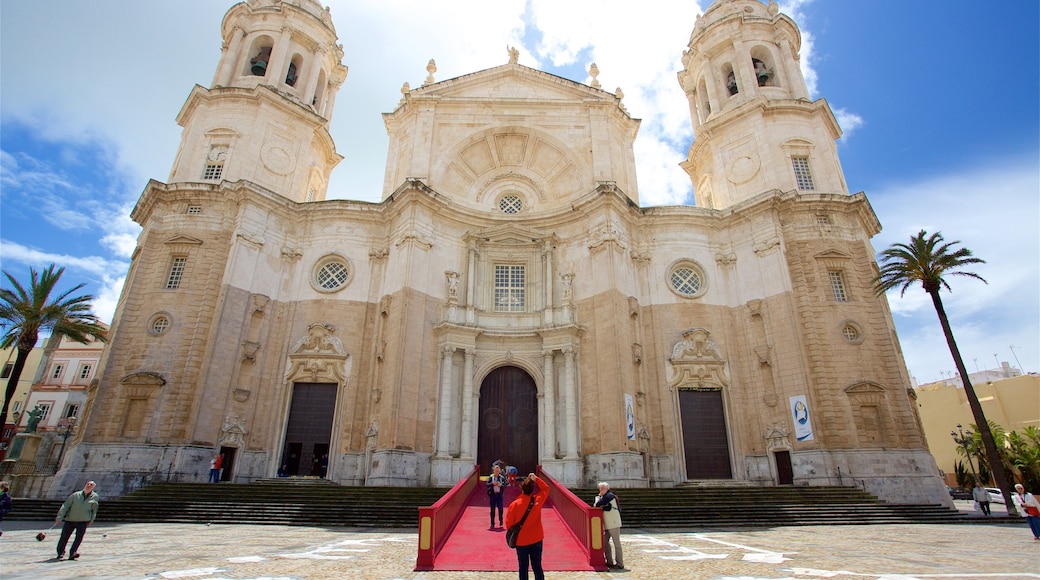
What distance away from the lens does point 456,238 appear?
25859mm

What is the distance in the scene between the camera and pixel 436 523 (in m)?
9.38

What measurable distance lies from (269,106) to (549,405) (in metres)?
20.8

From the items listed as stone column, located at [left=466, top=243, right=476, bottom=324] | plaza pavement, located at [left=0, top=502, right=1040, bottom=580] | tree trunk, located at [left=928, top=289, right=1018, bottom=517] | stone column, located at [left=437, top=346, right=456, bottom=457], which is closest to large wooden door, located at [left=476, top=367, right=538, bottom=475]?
stone column, located at [left=437, top=346, right=456, bottom=457]

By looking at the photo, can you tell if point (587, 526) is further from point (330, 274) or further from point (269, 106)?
point (269, 106)

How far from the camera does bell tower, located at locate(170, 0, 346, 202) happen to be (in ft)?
86.0

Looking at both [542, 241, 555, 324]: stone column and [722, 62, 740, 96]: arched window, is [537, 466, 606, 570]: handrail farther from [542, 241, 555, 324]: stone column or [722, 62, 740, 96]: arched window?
[722, 62, 740, 96]: arched window

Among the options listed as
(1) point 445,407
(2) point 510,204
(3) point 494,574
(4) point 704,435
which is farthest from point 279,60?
(3) point 494,574

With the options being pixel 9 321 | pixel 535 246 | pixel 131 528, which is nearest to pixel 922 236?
pixel 535 246

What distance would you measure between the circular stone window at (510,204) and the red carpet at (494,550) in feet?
57.5

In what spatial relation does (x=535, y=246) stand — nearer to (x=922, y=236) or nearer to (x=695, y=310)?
(x=695, y=310)

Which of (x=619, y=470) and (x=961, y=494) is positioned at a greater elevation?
A: (x=619, y=470)

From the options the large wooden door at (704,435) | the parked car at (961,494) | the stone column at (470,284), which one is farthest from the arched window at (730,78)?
the parked car at (961,494)

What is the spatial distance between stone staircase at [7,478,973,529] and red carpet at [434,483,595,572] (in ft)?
9.74

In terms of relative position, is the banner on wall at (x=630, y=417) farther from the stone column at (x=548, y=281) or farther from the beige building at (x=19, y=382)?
the beige building at (x=19, y=382)
